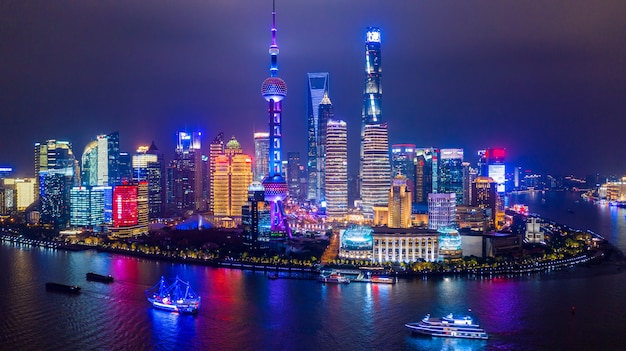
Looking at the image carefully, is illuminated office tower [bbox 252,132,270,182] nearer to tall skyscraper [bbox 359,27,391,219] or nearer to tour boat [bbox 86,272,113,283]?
tall skyscraper [bbox 359,27,391,219]

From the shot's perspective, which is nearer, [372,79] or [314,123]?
[372,79]

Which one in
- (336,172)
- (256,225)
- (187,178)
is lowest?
(256,225)

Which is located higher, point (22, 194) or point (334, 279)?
point (22, 194)

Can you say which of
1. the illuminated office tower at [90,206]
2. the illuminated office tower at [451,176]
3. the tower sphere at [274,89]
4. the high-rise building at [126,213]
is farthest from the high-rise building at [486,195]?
the illuminated office tower at [90,206]

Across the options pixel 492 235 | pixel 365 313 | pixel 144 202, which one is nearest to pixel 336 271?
pixel 365 313

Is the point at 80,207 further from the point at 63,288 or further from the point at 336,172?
the point at 63,288

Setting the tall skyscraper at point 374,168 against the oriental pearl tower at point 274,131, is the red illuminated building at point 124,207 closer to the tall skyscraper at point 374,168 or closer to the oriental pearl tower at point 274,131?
the oriental pearl tower at point 274,131

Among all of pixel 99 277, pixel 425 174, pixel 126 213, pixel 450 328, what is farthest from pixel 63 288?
pixel 425 174
